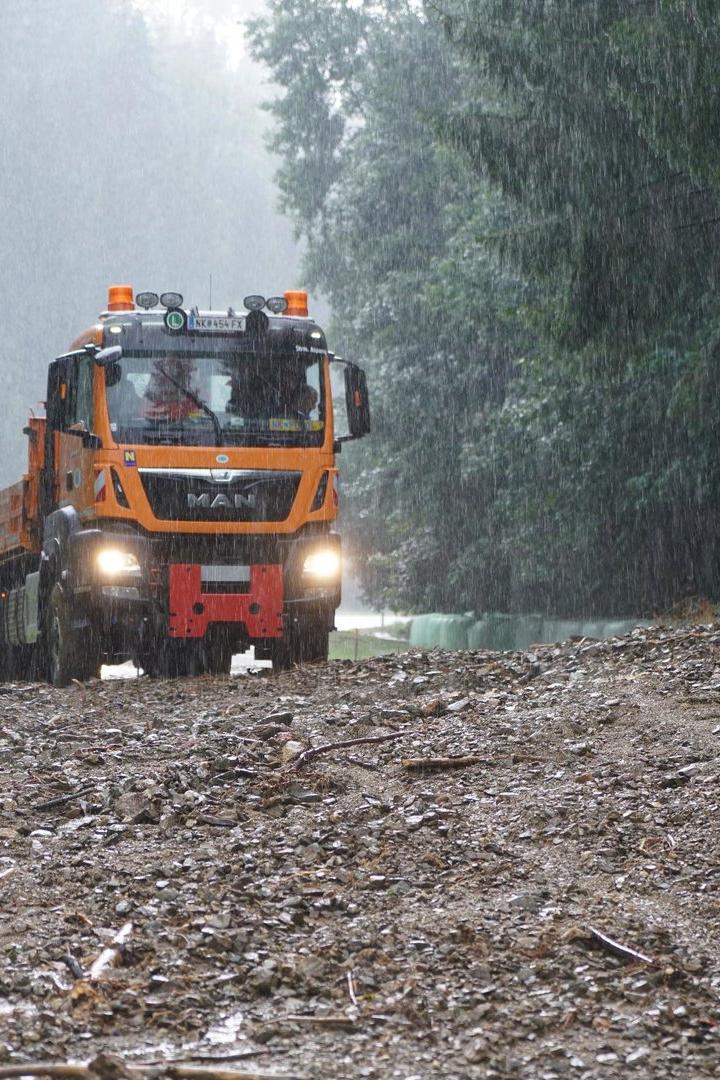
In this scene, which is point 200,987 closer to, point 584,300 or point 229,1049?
point 229,1049

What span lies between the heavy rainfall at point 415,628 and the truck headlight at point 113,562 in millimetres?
27

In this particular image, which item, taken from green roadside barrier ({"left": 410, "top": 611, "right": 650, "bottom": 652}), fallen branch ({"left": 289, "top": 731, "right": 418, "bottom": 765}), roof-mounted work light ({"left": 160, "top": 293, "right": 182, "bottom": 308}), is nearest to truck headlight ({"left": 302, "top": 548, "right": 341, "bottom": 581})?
roof-mounted work light ({"left": 160, "top": 293, "right": 182, "bottom": 308})

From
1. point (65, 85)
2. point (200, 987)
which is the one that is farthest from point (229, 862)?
point (65, 85)

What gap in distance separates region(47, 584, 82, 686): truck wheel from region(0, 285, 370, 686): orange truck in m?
0.03

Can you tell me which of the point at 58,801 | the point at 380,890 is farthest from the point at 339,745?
the point at 380,890

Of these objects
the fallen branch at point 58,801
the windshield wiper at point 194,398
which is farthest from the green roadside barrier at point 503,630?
the fallen branch at point 58,801

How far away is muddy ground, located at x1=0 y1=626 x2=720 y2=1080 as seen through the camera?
4742 millimetres

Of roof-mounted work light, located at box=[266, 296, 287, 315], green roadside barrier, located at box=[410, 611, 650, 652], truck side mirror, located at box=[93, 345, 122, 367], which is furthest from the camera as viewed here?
green roadside barrier, located at box=[410, 611, 650, 652]

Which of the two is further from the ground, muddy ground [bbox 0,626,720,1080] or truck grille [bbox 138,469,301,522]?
truck grille [bbox 138,469,301,522]

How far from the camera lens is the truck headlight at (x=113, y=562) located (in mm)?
14227

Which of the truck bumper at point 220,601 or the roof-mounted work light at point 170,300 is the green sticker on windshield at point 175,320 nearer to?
the roof-mounted work light at point 170,300

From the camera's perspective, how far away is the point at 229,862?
6691mm

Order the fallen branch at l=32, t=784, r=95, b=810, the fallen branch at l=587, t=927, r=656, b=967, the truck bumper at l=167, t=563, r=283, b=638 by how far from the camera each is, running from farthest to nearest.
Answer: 1. the truck bumper at l=167, t=563, r=283, b=638
2. the fallen branch at l=32, t=784, r=95, b=810
3. the fallen branch at l=587, t=927, r=656, b=967

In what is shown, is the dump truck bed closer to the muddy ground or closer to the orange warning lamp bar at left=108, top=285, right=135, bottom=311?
the orange warning lamp bar at left=108, top=285, right=135, bottom=311
